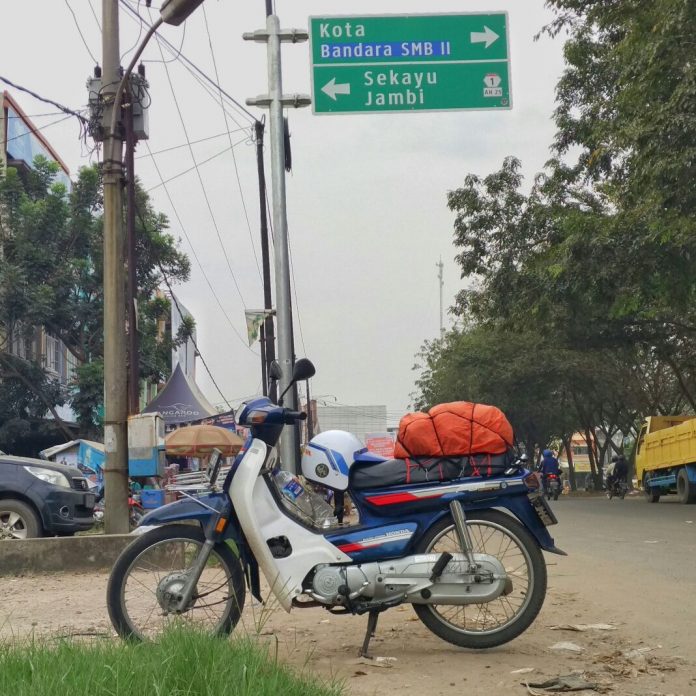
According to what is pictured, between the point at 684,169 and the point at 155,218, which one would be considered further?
the point at 155,218

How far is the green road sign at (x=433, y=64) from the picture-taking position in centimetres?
1185

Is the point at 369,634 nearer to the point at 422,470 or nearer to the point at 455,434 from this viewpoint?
the point at 422,470

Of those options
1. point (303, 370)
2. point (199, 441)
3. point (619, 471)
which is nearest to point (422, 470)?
point (303, 370)

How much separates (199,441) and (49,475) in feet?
45.3

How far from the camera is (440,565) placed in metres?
5.52

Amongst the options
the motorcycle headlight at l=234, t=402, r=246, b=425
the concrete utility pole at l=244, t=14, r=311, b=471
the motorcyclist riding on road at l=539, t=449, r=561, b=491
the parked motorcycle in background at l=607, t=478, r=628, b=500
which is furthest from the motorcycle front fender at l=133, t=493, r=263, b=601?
the parked motorcycle in background at l=607, t=478, r=628, b=500

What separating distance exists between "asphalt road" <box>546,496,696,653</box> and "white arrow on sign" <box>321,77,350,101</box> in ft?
17.8

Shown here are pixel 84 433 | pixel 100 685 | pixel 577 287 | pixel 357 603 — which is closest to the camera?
pixel 100 685

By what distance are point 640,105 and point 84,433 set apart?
77.5 ft

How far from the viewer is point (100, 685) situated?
141 inches

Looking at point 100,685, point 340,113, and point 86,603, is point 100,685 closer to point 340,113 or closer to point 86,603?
point 86,603

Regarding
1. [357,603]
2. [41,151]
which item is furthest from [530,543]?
[41,151]

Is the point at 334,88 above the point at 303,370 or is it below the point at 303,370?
above

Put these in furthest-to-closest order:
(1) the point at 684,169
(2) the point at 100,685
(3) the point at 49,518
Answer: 1. (1) the point at 684,169
2. (3) the point at 49,518
3. (2) the point at 100,685
